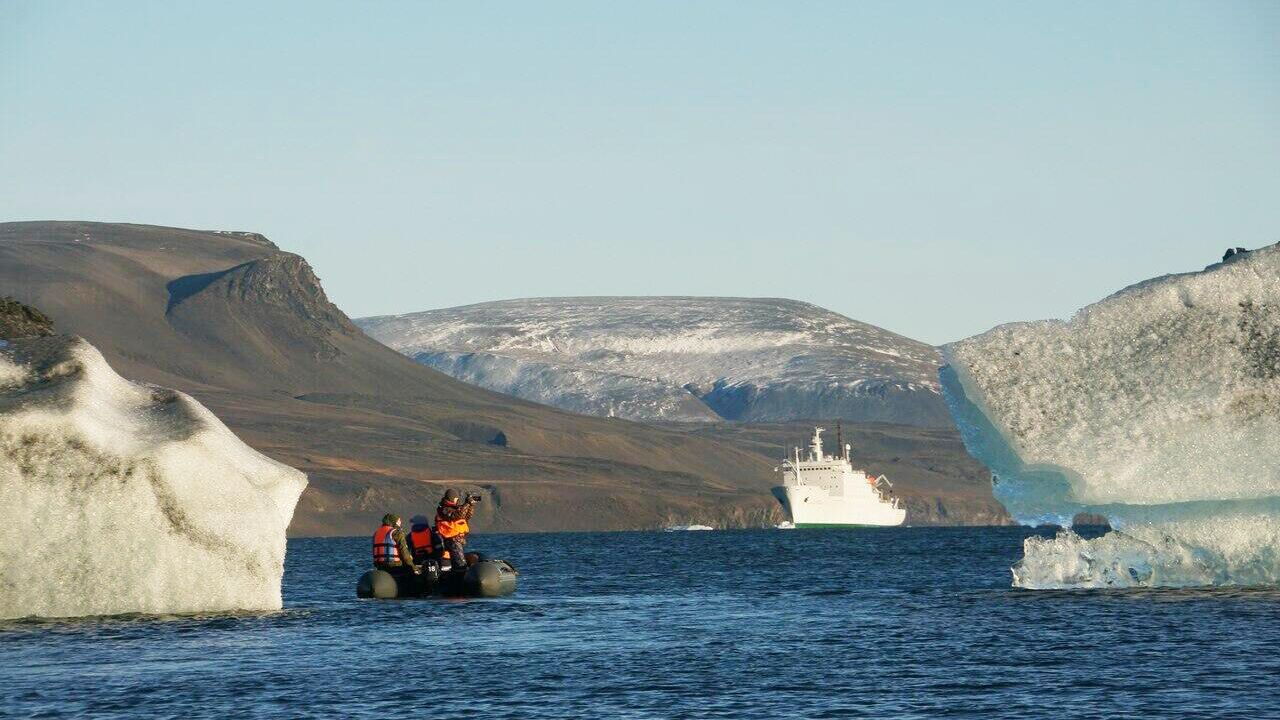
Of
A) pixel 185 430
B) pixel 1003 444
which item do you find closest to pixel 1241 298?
pixel 1003 444

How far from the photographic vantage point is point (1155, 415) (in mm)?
43375

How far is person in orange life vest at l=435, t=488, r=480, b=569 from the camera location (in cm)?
5388

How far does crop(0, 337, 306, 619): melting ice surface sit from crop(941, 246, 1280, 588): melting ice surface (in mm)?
17040

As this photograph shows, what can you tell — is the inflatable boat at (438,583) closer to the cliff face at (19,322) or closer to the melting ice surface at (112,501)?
the cliff face at (19,322)

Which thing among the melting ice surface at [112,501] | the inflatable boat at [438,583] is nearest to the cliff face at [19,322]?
the melting ice surface at [112,501]

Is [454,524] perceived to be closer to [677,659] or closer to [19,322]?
[19,322]

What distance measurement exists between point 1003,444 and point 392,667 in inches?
597

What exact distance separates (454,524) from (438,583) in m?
2.86

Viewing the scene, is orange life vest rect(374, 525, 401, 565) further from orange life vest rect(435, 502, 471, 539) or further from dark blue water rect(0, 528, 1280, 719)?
orange life vest rect(435, 502, 471, 539)

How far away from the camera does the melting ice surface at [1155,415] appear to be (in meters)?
43.1

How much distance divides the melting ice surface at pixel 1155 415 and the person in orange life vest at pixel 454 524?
15270 mm

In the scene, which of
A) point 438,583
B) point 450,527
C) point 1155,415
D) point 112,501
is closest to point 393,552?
point 438,583

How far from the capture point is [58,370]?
1716 inches

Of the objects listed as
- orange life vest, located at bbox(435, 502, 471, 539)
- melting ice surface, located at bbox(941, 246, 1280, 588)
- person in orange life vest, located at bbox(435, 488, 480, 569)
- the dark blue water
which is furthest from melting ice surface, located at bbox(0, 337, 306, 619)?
melting ice surface, located at bbox(941, 246, 1280, 588)
